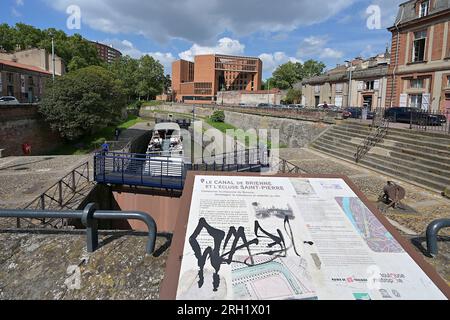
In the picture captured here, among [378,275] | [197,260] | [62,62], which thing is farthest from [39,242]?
[62,62]

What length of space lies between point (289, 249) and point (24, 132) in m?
27.1

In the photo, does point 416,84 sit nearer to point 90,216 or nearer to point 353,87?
point 353,87

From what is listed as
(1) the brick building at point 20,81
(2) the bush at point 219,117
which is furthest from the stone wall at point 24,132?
(2) the bush at point 219,117

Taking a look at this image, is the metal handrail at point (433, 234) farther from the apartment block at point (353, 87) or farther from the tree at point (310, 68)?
the tree at point (310, 68)

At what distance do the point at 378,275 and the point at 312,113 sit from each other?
23.2 meters

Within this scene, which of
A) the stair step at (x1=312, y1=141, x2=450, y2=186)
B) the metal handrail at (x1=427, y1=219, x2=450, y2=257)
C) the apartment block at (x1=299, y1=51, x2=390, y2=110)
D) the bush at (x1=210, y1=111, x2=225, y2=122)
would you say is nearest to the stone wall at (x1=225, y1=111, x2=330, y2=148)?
the stair step at (x1=312, y1=141, x2=450, y2=186)

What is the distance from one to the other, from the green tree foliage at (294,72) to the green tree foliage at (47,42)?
5337cm

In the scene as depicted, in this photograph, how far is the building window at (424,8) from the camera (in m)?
24.3

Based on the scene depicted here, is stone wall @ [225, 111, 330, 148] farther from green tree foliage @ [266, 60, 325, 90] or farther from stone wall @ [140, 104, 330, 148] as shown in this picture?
green tree foliage @ [266, 60, 325, 90]

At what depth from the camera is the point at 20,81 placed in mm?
38469

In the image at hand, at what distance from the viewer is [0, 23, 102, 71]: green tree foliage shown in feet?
180

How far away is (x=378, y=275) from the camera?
226cm

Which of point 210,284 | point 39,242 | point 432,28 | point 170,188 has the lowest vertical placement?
point 170,188
